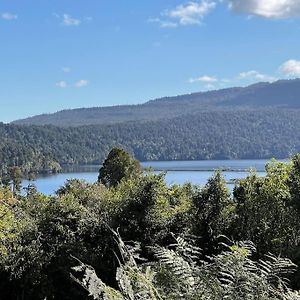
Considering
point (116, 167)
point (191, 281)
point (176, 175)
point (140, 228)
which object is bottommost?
point (176, 175)

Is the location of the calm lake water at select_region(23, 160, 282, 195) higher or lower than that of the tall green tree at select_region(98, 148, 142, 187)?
lower

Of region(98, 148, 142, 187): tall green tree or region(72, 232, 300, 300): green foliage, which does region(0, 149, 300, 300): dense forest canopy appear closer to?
region(72, 232, 300, 300): green foliage

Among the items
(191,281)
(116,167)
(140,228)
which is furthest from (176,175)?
(191,281)

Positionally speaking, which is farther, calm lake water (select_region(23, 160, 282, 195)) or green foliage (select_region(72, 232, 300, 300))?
calm lake water (select_region(23, 160, 282, 195))

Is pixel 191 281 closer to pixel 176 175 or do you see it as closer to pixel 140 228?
pixel 140 228

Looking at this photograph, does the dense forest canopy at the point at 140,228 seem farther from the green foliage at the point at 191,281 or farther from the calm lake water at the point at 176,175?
the green foliage at the point at 191,281

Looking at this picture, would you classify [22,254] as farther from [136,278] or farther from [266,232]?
[136,278]

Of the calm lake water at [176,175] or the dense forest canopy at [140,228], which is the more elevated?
the dense forest canopy at [140,228]

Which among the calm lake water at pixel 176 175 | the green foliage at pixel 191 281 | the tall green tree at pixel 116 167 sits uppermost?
the green foliage at pixel 191 281

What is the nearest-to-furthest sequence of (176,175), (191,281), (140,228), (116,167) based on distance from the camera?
(191,281) < (140,228) < (116,167) < (176,175)

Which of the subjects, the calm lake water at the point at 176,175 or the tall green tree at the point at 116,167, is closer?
the calm lake water at the point at 176,175

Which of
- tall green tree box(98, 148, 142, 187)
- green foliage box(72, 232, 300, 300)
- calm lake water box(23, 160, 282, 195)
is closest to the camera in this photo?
green foliage box(72, 232, 300, 300)

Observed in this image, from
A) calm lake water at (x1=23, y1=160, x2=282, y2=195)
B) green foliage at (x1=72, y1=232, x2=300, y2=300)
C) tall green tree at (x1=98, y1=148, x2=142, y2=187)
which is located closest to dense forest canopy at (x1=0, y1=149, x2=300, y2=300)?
calm lake water at (x1=23, y1=160, x2=282, y2=195)

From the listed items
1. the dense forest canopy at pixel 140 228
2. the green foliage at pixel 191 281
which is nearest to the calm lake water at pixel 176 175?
the dense forest canopy at pixel 140 228
